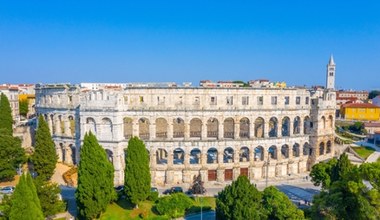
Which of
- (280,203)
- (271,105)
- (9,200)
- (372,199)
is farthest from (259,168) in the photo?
(9,200)

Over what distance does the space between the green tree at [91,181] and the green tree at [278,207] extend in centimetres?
1902

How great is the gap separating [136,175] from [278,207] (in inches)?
703

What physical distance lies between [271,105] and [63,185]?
3593cm

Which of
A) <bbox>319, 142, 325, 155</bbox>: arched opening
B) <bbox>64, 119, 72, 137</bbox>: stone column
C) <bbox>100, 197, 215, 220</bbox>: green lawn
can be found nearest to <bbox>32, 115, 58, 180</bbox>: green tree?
<bbox>64, 119, 72, 137</bbox>: stone column

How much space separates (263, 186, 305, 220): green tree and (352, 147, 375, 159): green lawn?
43151 millimetres

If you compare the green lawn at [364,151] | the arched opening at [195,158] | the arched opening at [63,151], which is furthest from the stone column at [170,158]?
the green lawn at [364,151]

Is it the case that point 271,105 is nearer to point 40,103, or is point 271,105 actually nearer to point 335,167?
point 335,167

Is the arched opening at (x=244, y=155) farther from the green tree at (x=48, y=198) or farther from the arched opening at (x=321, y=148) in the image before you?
the green tree at (x=48, y=198)

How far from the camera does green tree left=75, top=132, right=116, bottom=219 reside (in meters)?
39.4

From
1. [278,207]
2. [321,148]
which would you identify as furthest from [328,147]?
[278,207]

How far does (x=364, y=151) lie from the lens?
249 ft

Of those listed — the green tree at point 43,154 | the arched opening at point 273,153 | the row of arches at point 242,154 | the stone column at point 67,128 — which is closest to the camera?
the green tree at point 43,154

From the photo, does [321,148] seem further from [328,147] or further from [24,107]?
[24,107]

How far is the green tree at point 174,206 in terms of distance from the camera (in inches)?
1661
